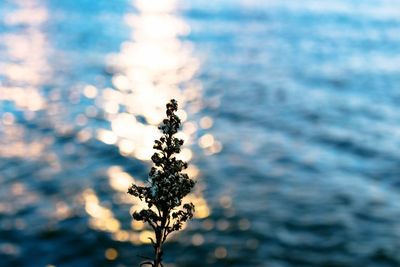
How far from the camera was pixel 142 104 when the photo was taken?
50500 mm

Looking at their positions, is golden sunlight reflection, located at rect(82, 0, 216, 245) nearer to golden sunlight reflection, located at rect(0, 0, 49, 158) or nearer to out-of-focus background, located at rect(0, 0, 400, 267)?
out-of-focus background, located at rect(0, 0, 400, 267)

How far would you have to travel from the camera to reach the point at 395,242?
3073 centimetres

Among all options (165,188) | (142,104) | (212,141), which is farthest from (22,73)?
(165,188)

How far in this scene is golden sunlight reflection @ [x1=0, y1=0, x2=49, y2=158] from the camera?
39.4m

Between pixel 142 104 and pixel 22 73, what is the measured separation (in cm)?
1644

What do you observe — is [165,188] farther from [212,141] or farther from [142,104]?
[142,104]

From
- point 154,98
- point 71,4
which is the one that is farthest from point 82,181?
point 71,4

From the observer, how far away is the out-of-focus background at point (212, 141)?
29766 mm

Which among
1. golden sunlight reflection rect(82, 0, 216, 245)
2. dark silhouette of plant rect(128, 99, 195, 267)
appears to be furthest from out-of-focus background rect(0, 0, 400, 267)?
dark silhouette of plant rect(128, 99, 195, 267)

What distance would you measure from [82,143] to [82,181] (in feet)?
19.6

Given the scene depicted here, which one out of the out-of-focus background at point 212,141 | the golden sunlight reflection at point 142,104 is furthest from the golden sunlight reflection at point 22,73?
the golden sunlight reflection at point 142,104

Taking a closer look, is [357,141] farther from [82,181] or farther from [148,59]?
[148,59]

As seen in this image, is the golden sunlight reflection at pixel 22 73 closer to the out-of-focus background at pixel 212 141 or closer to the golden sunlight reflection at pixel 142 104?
the out-of-focus background at pixel 212 141

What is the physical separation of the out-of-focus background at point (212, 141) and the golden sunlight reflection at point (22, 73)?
232 millimetres
